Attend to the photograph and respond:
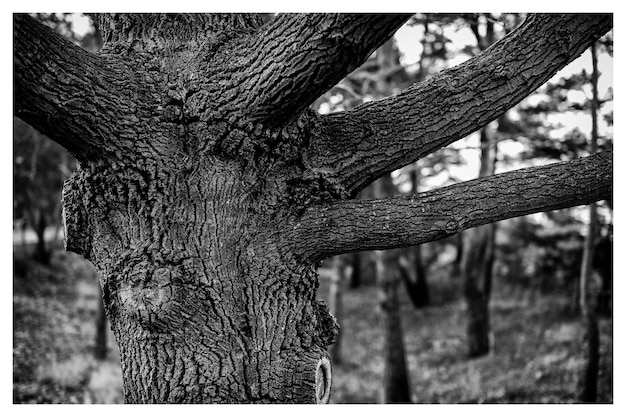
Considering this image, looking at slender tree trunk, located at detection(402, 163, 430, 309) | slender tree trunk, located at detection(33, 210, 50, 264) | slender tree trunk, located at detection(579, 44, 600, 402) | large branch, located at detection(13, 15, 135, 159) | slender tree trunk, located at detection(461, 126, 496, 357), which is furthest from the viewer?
slender tree trunk, located at detection(402, 163, 430, 309)

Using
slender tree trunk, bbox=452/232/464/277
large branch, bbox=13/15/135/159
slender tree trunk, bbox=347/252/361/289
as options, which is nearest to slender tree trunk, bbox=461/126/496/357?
slender tree trunk, bbox=452/232/464/277

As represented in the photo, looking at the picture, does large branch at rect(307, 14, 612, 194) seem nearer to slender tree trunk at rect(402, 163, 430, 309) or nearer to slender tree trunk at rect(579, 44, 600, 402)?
slender tree trunk at rect(579, 44, 600, 402)

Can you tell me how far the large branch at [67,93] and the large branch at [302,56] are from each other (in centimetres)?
67

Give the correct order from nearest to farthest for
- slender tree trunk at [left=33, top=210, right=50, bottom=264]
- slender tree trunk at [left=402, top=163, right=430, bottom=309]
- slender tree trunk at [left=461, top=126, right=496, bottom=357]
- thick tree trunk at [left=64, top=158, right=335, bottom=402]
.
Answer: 1. thick tree trunk at [left=64, top=158, right=335, bottom=402]
2. slender tree trunk at [left=461, top=126, right=496, bottom=357]
3. slender tree trunk at [left=33, top=210, right=50, bottom=264]
4. slender tree trunk at [left=402, top=163, right=430, bottom=309]

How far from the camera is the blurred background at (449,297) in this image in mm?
8656

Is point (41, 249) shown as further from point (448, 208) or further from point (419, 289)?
point (448, 208)

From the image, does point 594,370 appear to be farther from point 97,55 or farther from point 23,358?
point 23,358

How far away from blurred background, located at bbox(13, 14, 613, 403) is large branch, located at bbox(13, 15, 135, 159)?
3306 millimetres

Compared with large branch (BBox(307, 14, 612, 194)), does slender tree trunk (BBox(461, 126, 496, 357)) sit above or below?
below

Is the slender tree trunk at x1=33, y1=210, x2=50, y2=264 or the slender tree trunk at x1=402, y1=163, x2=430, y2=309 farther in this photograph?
the slender tree trunk at x1=402, y1=163, x2=430, y2=309

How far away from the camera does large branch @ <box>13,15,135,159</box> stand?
2.54m

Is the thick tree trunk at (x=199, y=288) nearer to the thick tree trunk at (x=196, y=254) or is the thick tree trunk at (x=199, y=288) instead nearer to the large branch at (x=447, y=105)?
the thick tree trunk at (x=196, y=254)

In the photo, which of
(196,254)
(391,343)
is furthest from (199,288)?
(391,343)

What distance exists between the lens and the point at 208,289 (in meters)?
2.84
